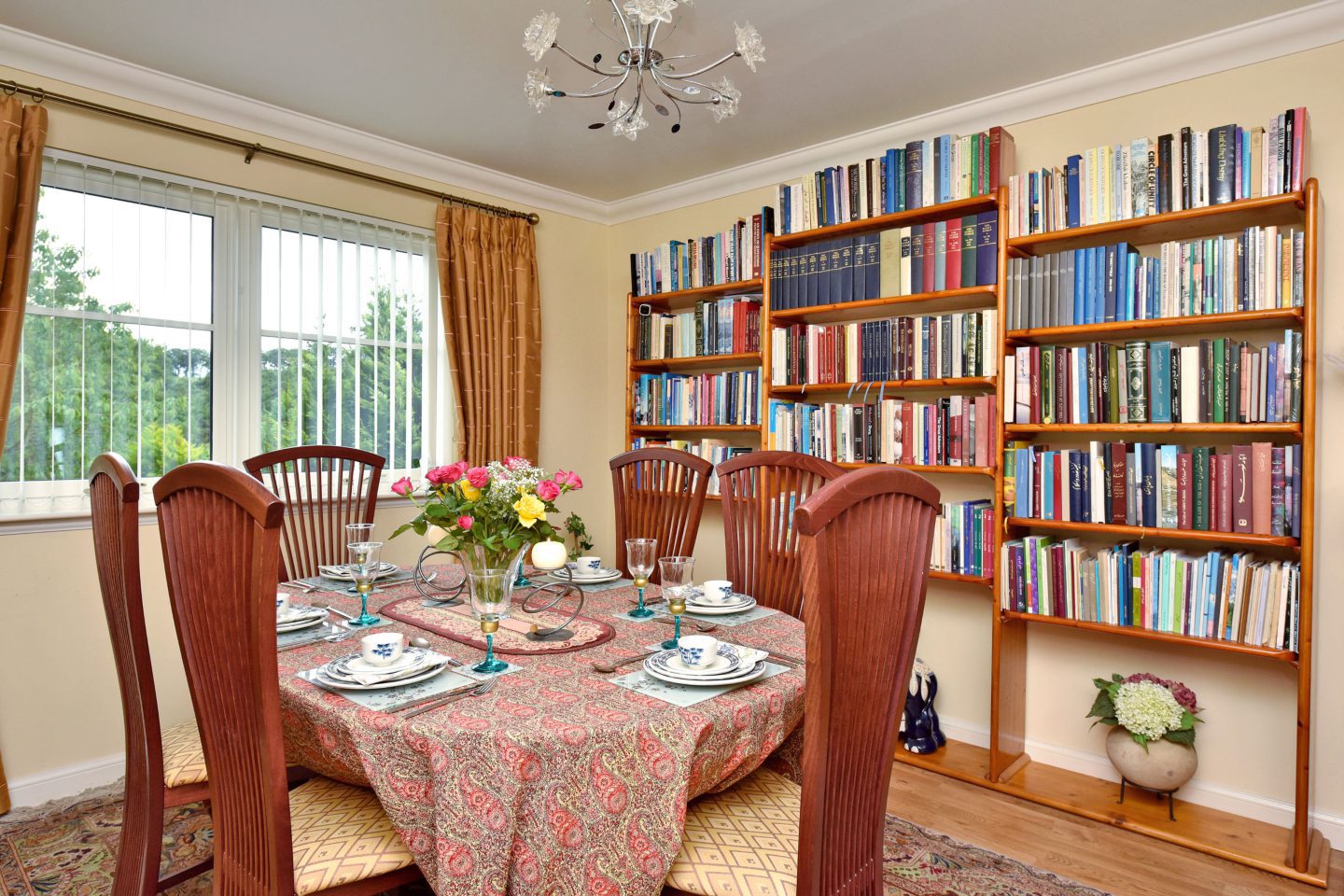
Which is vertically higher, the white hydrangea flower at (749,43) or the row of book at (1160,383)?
the white hydrangea flower at (749,43)

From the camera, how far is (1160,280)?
2.47 m

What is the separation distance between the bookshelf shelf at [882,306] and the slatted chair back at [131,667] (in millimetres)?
2538

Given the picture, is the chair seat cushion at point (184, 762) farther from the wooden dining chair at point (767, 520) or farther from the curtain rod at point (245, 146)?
the curtain rod at point (245, 146)

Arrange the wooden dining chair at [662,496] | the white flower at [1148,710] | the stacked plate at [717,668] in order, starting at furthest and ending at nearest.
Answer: the wooden dining chair at [662,496] → the white flower at [1148,710] → the stacked plate at [717,668]

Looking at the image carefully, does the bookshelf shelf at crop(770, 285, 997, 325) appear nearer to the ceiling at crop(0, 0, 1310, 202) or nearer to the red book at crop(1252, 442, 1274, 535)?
the ceiling at crop(0, 0, 1310, 202)

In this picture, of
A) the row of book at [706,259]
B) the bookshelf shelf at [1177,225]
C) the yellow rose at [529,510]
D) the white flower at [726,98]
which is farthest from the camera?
the row of book at [706,259]

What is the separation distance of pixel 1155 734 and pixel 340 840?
2368mm

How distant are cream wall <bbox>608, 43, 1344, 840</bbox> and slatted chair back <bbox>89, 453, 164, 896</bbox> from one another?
8.82 ft

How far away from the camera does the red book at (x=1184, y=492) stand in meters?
2.38

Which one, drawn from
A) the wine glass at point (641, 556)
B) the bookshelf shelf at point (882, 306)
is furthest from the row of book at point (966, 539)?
the wine glass at point (641, 556)

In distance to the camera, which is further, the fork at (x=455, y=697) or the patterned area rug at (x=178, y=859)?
the patterned area rug at (x=178, y=859)

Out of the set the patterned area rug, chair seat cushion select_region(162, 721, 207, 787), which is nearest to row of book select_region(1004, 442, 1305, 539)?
the patterned area rug

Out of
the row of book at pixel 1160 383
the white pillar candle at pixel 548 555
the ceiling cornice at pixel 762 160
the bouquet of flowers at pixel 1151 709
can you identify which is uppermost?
the ceiling cornice at pixel 762 160

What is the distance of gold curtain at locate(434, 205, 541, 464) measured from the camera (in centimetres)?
366
